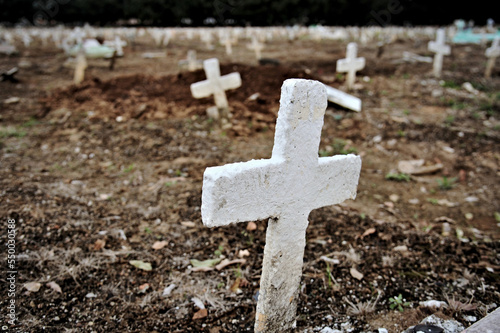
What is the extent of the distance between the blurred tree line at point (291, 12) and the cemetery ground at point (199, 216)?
3280cm

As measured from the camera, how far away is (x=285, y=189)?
174 cm

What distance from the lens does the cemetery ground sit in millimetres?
2424

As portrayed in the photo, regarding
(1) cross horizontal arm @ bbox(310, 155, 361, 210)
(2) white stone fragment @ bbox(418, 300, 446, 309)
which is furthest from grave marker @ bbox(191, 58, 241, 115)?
(2) white stone fragment @ bbox(418, 300, 446, 309)

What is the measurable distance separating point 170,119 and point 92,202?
9.60ft

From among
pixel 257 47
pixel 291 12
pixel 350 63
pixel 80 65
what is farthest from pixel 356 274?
pixel 291 12

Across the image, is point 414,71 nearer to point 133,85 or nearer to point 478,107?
point 478,107

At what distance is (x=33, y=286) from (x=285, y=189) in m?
2.13

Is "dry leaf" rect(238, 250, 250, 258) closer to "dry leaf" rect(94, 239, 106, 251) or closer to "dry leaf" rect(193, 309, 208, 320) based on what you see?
"dry leaf" rect(193, 309, 208, 320)

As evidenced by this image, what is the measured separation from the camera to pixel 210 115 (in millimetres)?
6559

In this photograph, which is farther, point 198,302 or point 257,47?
point 257,47

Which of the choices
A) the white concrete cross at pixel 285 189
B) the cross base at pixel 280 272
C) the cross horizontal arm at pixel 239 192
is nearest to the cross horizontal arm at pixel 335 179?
the white concrete cross at pixel 285 189

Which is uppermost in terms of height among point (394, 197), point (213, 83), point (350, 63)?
point (350, 63)

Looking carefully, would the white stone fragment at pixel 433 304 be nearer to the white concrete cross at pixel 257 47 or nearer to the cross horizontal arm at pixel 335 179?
the cross horizontal arm at pixel 335 179

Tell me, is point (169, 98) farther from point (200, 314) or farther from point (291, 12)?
point (291, 12)
